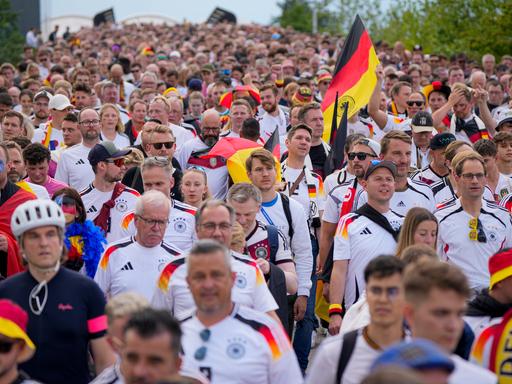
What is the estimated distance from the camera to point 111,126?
14914mm

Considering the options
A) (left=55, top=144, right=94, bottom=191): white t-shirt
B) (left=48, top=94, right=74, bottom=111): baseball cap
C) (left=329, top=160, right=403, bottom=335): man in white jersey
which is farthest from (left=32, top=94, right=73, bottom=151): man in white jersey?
(left=329, top=160, right=403, bottom=335): man in white jersey

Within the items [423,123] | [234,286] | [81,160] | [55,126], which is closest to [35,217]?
[234,286]

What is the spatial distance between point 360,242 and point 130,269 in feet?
6.77

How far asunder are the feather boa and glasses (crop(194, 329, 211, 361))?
106 inches

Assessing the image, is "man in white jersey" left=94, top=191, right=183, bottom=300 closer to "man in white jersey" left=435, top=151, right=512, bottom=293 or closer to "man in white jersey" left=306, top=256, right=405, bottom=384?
"man in white jersey" left=306, top=256, right=405, bottom=384

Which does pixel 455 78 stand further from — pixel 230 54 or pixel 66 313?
pixel 66 313

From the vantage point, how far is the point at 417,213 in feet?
Result: 28.6

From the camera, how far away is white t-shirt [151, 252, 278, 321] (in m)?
7.73

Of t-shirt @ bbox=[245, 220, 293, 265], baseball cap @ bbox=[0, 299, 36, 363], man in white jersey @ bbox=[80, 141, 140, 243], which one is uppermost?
man in white jersey @ bbox=[80, 141, 140, 243]

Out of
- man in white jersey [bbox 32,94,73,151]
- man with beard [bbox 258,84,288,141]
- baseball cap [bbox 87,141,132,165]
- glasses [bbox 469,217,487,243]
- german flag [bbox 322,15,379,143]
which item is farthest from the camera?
man with beard [bbox 258,84,288,141]

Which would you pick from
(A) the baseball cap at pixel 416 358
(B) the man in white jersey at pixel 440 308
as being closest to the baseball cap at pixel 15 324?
(B) the man in white jersey at pixel 440 308

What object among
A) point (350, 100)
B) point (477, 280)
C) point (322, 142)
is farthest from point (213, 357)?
point (350, 100)

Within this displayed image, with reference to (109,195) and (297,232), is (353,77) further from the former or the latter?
(297,232)

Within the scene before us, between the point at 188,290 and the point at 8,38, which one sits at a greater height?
the point at 8,38
